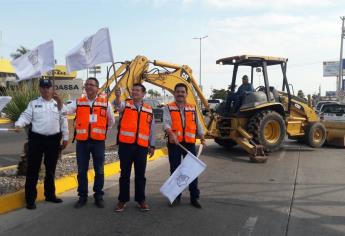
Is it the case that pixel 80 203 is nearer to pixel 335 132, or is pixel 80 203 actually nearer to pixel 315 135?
pixel 315 135

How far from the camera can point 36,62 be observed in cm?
792

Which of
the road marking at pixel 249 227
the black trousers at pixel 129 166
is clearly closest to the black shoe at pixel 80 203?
the black trousers at pixel 129 166

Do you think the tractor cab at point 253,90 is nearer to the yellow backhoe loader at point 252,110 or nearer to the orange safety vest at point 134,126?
the yellow backhoe loader at point 252,110

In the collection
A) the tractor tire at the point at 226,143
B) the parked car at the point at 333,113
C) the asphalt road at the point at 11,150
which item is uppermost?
the parked car at the point at 333,113

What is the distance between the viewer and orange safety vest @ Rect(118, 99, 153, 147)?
20.8 feet

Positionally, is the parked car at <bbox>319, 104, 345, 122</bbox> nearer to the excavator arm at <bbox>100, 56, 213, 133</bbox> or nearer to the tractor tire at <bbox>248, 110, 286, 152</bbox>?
the tractor tire at <bbox>248, 110, 286, 152</bbox>

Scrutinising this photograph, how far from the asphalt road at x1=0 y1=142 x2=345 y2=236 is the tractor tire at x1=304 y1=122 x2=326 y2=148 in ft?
14.2

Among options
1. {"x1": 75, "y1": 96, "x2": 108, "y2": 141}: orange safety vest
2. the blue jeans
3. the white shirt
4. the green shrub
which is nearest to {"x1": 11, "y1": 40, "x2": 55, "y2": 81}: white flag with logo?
the green shrub

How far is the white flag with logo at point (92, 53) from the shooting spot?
8695 mm

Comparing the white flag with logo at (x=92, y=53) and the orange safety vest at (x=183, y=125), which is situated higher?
the white flag with logo at (x=92, y=53)

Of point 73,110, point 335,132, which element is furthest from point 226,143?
point 73,110

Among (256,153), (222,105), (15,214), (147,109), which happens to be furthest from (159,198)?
(222,105)

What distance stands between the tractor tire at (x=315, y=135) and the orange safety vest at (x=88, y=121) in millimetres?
8871

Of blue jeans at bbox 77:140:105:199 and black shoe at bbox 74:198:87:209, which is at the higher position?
blue jeans at bbox 77:140:105:199
